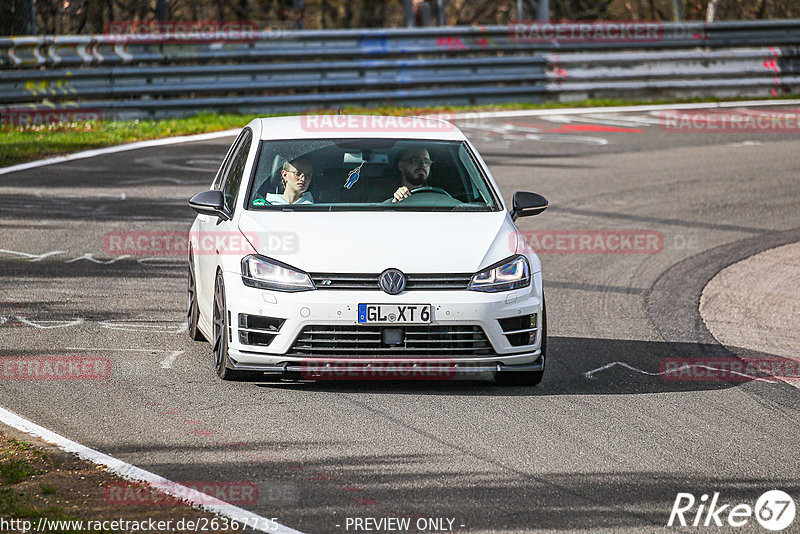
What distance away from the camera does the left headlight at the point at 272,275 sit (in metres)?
7.04

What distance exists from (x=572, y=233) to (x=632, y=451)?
703 cm

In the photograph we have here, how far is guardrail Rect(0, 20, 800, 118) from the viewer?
2019cm

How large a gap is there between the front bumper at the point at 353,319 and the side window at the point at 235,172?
1102 mm

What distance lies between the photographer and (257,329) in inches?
280

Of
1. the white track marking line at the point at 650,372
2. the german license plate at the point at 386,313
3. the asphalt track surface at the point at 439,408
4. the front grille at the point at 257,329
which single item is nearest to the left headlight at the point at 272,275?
the front grille at the point at 257,329

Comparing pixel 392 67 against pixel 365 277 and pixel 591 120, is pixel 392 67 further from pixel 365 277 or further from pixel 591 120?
pixel 365 277

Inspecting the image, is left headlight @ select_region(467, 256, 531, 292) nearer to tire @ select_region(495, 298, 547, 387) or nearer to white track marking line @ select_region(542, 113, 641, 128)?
tire @ select_region(495, 298, 547, 387)

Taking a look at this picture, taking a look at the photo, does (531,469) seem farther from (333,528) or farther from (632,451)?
(333,528)
